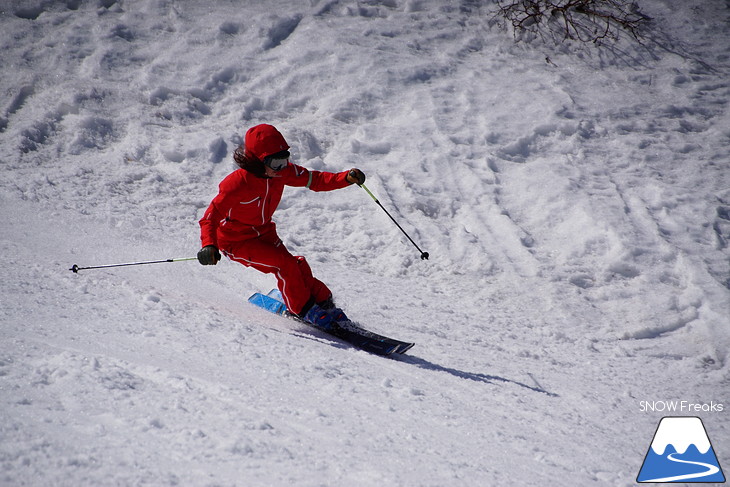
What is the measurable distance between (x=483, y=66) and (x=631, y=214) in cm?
403

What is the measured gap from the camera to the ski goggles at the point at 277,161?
14.8ft

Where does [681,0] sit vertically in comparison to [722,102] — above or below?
above

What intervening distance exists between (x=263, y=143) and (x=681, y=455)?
12.3 ft

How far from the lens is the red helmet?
447 centimetres

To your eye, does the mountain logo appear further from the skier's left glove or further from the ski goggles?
the ski goggles

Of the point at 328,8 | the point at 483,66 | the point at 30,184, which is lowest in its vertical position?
the point at 30,184

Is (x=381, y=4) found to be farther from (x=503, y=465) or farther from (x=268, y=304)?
(x=503, y=465)

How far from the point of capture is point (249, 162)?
455 cm

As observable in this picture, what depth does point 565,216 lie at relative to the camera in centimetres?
707

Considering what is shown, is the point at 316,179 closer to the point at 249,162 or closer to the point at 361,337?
the point at 249,162

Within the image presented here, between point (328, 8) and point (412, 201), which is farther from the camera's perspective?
point (328, 8)

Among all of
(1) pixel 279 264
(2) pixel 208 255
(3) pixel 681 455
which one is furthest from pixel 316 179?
(3) pixel 681 455

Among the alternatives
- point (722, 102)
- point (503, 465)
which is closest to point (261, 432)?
point (503, 465)

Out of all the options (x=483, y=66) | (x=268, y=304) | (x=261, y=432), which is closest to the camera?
(x=261, y=432)
